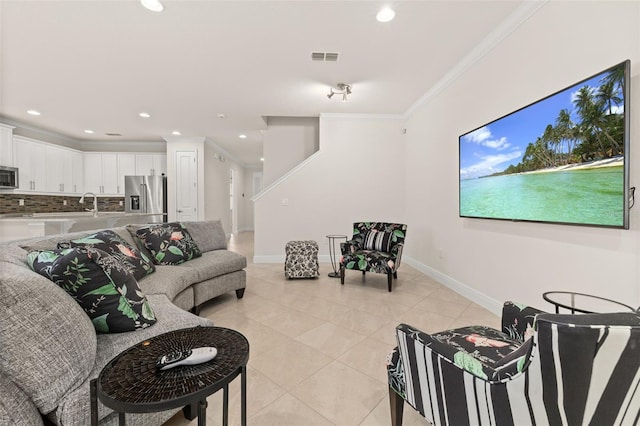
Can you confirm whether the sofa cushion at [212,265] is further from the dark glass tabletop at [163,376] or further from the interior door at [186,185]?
the interior door at [186,185]

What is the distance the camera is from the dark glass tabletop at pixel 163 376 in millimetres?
773

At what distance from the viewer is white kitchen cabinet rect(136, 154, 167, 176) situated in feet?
21.6

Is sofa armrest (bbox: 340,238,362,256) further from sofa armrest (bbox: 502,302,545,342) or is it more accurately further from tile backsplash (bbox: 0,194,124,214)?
tile backsplash (bbox: 0,194,124,214)

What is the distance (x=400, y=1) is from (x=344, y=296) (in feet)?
9.73

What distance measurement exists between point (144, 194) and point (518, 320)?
732 centimetres

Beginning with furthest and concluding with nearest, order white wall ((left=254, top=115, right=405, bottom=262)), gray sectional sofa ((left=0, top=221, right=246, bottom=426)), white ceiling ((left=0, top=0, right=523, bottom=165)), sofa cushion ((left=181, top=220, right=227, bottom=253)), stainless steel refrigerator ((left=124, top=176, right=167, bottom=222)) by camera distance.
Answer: stainless steel refrigerator ((left=124, top=176, right=167, bottom=222))
white wall ((left=254, top=115, right=405, bottom=262))
sofa cushion ((left=181, top=220, right=227, bottom=253))
white ceiling ((left=0, top=0, right=523, bottom=165))
gray sectional sofa ((left=0, top=221, right=246, bottom=426))

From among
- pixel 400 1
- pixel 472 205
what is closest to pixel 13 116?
pixel 400 1

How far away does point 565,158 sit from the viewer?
1.81 m

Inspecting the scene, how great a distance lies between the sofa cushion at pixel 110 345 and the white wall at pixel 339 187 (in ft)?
10.3

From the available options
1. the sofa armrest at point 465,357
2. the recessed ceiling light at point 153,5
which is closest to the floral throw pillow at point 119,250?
the sofa armrest at point 465,357

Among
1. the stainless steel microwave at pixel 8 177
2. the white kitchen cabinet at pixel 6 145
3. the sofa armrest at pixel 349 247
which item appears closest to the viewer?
the sofa armrest at pixel 349 247

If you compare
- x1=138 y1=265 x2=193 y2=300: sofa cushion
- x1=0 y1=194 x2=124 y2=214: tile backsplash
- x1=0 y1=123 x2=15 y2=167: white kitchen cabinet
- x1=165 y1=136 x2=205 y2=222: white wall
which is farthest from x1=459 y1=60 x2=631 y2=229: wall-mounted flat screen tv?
x1=0 y1=194 x2=124 y2=214: tile backsplash

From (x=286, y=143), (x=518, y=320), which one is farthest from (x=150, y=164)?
(x=518, y=320)

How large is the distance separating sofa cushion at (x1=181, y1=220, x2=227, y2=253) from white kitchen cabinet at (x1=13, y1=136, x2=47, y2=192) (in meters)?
4.50
